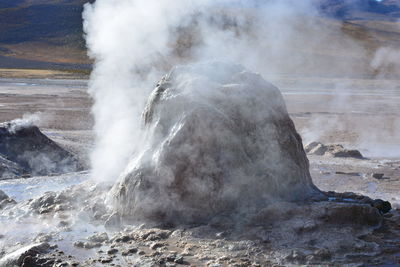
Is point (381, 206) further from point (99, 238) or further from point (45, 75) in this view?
point (45, 75)

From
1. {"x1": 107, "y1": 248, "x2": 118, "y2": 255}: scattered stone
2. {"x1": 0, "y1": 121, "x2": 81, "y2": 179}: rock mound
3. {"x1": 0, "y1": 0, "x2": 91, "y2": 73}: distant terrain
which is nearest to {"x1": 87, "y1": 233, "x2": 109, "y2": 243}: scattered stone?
{"x1": 107, "y1": 248, "x2": 118, "y2": 255}: scattered stone

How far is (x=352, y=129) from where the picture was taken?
63.8 feet

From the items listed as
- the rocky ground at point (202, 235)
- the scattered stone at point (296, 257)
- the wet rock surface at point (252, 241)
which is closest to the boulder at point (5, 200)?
the rocky ground at point (202, 235)

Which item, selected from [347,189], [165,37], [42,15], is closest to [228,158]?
[347,189]

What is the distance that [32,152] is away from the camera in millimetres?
13391

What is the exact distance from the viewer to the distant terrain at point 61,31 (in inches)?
2393

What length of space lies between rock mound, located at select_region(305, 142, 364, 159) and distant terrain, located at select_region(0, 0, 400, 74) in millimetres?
40720

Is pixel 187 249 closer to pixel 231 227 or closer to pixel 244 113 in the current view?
pixel 231 227

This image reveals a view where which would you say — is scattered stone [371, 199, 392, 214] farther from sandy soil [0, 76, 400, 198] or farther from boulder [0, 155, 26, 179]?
boulder [0, 155, 26, 179]

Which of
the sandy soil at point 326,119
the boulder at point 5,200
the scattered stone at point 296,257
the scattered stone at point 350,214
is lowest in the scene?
the sandy soil at point 326,119

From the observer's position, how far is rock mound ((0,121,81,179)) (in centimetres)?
1288

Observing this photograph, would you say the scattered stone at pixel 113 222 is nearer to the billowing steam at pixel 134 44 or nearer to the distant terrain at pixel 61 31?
the billowing steam at pixel 134 44

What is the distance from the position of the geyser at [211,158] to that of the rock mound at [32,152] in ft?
18.6

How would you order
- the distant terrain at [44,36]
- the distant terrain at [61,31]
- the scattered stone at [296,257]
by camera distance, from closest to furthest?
the scattered stone at [296,257] → the distant terrain at [61,31] → the distant terrain at [44,36]
